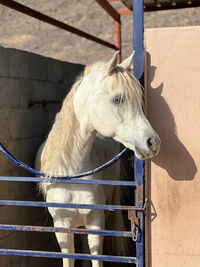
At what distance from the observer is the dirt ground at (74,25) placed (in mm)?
21031

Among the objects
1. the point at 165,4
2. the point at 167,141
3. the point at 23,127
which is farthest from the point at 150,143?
the point at 165,4

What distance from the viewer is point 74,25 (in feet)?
75.9

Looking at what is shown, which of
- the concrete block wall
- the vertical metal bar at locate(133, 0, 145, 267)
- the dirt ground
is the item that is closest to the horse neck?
the concrete block wall

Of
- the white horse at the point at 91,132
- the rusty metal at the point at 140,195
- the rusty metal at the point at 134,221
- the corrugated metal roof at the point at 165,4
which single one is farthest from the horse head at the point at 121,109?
the corrugated metal roof at the point at 165,4

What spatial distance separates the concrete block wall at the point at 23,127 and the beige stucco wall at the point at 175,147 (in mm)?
1121

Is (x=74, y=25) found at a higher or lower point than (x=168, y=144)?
higher

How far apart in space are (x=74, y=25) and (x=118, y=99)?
72.7 feet

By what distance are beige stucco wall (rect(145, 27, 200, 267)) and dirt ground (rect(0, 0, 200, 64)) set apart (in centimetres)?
1794

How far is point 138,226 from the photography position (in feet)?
6.33

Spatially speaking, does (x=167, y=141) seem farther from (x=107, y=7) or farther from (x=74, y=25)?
(x=74, y=25)

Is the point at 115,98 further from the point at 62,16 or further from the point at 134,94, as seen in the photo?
the point at 62,16

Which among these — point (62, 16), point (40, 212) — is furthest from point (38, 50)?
point (40, 212)

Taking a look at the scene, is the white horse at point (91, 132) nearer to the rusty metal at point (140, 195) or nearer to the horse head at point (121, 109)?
the horse head at point (121, 109)

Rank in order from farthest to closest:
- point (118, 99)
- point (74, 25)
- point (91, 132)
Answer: point (74, 25), point (91, 132), point (118, 99)
